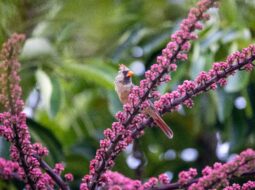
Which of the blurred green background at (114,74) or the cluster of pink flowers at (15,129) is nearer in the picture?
the cluster of pink flowers at (15,129)

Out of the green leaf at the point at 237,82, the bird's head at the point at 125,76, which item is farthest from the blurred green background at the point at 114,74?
the bird's head at the point at 125,76

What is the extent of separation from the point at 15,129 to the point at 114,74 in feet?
5.31

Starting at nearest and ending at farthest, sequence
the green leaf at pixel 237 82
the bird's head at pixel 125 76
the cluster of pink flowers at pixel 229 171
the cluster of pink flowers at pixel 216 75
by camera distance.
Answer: the cluster of pink flowers at pixel 229 171 → the cluster of pink flowers at pixel 216 75 → the bird's head at pixel 125 76 → the green leaf at pixel 237 82

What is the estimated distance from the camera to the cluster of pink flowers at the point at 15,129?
1685 millimetres

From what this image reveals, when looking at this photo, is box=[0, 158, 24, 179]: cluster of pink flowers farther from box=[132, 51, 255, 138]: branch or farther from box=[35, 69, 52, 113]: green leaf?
box=[35, 69, 52, 113]: green leaf

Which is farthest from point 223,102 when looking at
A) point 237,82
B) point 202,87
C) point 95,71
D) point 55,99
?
point 202,87

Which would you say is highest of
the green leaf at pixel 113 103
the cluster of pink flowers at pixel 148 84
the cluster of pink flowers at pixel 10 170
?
the green leaf at pixel 113 103

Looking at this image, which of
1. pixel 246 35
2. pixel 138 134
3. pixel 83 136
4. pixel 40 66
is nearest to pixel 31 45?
pixel 40 66

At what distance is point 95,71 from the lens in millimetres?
3283

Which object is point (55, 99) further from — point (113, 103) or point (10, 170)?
point (10, 170)

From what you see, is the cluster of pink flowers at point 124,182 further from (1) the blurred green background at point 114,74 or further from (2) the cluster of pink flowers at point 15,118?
(1) the blurred green background at point 114,74

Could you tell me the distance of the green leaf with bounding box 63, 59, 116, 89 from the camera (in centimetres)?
325

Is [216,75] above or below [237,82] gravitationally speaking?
below

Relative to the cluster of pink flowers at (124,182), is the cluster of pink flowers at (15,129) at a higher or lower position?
higher
